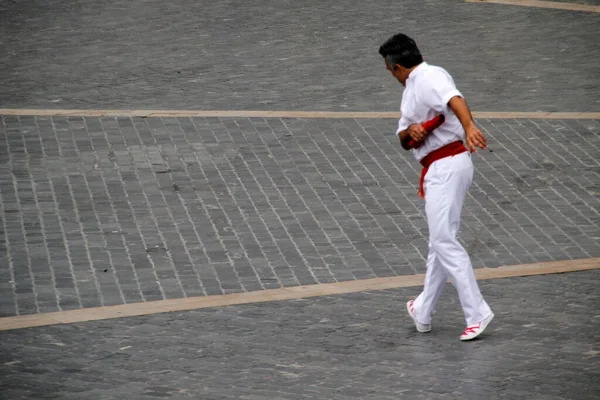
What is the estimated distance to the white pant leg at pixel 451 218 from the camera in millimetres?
7113

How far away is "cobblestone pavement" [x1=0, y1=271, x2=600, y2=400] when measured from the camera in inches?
255

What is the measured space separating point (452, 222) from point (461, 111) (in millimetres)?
722

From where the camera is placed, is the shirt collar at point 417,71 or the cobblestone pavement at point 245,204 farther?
the cobblestone pavement at point 245,204

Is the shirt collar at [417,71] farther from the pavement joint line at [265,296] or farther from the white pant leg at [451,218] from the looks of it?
the pavement joint line at [265,296]

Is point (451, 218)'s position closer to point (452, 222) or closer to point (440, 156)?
point (452, 222)

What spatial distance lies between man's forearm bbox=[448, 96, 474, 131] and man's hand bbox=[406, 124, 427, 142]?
0.23 m

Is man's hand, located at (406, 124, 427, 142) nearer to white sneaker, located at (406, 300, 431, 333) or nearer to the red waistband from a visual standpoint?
the red waistband

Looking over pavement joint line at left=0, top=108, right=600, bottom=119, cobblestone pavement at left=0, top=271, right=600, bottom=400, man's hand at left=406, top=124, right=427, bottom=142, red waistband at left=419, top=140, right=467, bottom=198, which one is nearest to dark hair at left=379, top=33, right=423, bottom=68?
man's hand at left=406, top=124, right=427, bottom=142

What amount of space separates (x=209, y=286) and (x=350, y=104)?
5.20 meters

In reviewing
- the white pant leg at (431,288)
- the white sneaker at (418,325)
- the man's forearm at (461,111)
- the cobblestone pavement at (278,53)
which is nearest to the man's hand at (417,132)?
the man's forearm at (461,111)

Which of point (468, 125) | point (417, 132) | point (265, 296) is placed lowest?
point (265, 296)

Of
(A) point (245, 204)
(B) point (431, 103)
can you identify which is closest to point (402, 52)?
(B) point (431, 103)

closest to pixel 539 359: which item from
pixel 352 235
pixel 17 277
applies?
pixel 352 235

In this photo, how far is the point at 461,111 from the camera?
22.6ft
